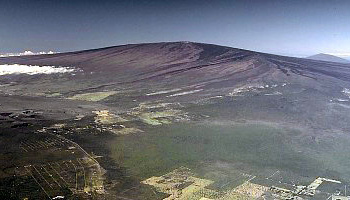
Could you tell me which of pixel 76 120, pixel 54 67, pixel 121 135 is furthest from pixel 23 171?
pixel 54 67

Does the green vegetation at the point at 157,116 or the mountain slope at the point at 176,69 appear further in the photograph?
the mountain slope at the point at 176,69

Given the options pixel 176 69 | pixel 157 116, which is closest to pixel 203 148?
pixel 157 116

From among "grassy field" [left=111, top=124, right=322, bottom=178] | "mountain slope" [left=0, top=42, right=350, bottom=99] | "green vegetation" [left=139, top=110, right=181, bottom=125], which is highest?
"mountain slope" [left=0, top=42, right=350, bottom=99]

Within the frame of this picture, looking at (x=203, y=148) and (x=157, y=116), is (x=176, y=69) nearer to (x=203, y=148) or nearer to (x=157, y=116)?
(x=157, y=116)

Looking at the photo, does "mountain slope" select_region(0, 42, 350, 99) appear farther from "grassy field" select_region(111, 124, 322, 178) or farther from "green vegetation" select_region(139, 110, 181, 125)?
"grassy field" select_region(111, 124, 322, 178)

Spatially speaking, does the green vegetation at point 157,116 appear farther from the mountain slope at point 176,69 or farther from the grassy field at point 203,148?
the mountain slope at point 176,69

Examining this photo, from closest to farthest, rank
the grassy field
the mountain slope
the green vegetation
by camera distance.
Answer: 1. the grassy field
2. the green vegetation
3. the mountain slope

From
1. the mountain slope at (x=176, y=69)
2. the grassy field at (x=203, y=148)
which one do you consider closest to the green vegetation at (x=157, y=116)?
the grassy field at (x=203, y=148)

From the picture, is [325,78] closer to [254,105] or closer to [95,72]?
[254,105]

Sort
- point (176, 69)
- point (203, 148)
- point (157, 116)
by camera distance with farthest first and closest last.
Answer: point (176, 69) → point (157, 116) → point (203, 148)

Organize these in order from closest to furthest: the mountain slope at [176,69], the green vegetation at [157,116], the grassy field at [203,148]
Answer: the grassy field at [203,148], the green vegetation at [157,116], the mountain slope at [176,69]

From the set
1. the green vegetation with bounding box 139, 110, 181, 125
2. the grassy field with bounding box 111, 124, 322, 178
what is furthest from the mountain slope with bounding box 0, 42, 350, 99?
the grassy field with bounding box 111, 124, 322, 178
